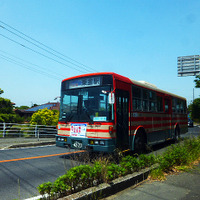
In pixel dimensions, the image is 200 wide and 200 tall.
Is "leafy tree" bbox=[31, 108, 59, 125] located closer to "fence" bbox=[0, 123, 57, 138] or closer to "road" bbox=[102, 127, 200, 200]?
"fence" bbox=[0, 123, 57, 138]

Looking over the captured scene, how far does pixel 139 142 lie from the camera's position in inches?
341

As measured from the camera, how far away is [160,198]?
159 inches

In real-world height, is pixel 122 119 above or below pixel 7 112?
below

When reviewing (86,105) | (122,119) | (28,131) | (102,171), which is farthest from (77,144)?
(28,131)

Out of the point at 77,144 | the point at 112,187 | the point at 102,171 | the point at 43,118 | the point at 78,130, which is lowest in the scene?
the point at 112,187

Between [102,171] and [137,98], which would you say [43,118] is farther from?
[102,171]

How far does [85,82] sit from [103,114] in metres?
A: 1.51

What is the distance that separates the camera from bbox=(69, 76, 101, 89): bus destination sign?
7.32 m

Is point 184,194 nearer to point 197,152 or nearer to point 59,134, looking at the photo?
point 197,152

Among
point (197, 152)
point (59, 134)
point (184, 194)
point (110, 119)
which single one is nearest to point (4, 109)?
point (59, 134)

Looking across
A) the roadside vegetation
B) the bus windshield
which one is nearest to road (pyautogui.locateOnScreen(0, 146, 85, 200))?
the roadside vegetation

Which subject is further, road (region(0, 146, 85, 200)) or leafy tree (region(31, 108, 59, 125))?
leafy tree (region(31, 108, 59, 125))

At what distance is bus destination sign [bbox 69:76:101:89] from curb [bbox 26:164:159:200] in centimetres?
341

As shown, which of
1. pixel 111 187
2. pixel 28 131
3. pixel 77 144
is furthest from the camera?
pixel 28 131
